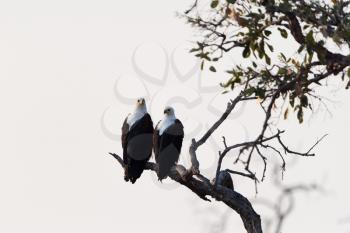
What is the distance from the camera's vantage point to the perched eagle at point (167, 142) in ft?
37.6

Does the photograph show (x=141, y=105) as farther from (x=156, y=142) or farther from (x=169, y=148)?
(x=169, y=148)

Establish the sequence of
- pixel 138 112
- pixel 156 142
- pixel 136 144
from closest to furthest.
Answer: pixel 156 142 < pixel 136 144 < pixel 138 112

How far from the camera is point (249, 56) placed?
855 centimetres

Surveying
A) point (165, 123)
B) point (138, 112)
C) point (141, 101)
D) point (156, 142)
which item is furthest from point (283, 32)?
point (141, 101)

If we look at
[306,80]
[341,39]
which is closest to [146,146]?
[306,80]

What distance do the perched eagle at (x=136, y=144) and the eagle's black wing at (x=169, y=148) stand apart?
421 mm

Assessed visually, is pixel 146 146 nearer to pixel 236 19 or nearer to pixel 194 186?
pixel 194 186

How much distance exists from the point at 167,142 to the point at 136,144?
2.07ft

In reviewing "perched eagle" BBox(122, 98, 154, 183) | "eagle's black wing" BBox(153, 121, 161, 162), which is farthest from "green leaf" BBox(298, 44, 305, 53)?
"perched eagle" BBox(122, 98, 154, 183)

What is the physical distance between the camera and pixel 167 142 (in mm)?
11914

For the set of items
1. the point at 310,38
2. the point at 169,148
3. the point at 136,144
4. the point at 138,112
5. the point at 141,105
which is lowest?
the point at 310,38

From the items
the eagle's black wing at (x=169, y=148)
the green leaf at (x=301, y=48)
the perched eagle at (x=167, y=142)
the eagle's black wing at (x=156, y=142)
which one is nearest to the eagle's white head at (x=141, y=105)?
the perched eagle at (x=167, y=142)

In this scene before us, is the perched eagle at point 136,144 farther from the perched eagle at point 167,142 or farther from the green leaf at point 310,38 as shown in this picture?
the green leaf at point 310,38

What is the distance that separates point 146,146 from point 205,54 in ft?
12.9
